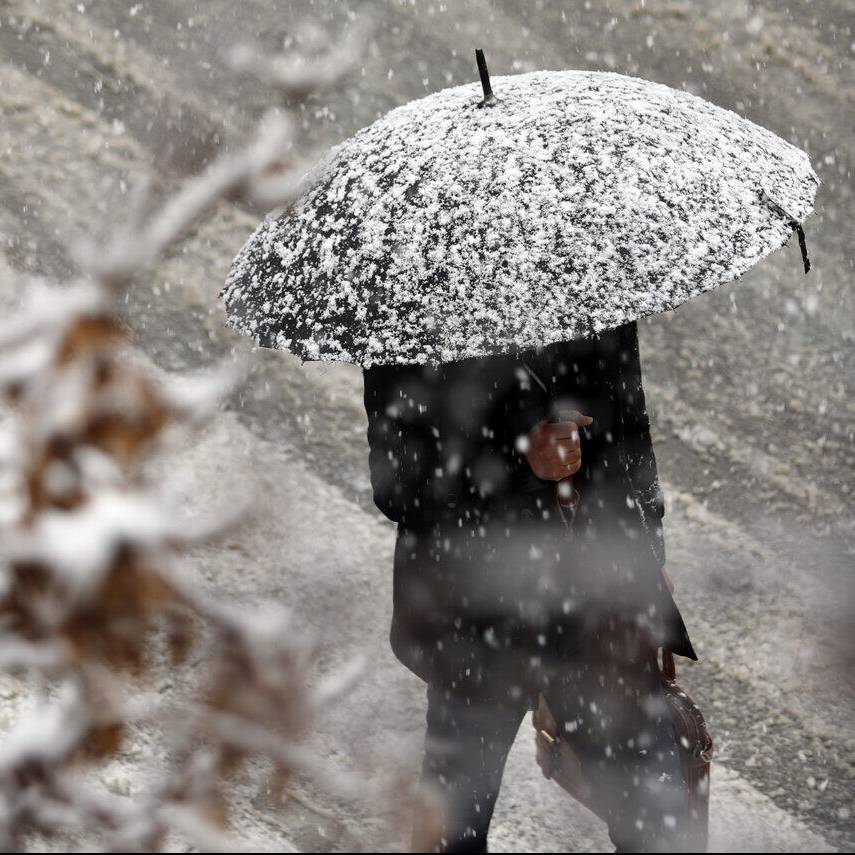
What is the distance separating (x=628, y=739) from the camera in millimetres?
1870

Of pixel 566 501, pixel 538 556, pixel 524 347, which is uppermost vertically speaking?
pixel 524 347

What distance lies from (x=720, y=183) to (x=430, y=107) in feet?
2.17

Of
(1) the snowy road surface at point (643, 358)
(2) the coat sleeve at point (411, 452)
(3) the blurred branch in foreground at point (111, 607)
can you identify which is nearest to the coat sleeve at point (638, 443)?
(2) the coat sleeve at point (411, 452)

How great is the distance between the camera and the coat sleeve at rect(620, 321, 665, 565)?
75.3 inches

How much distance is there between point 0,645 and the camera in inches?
124

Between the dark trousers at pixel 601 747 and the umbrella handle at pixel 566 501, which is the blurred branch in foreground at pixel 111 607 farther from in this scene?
the dark trousers at pixel 601 747

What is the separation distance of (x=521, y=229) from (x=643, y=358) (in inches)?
118

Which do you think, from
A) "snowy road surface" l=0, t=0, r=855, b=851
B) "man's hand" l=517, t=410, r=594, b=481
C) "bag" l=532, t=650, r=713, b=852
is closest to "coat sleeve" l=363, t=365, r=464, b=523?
"man's hand" l=517, t=410, r=594, b=481

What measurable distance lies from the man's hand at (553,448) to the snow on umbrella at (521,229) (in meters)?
0.27

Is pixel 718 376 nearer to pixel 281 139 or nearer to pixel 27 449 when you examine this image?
pixel 281 139

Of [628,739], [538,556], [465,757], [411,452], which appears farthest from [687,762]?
[411,452]

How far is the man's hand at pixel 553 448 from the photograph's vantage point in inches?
68.6

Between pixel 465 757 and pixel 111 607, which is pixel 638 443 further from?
pixel 111 607

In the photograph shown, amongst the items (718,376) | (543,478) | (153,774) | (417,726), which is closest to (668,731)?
Result: (543,478)
